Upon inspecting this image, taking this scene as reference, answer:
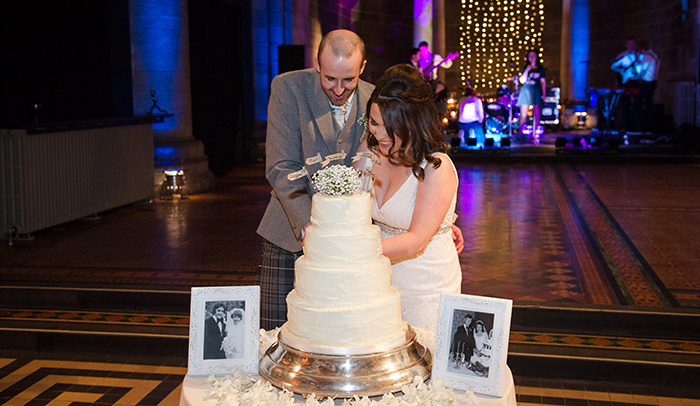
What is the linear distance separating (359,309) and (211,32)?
12.2m

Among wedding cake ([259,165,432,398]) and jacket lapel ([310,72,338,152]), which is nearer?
wedding cake ([259,165,432,398])

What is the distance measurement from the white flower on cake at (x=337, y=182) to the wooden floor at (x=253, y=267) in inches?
98.8

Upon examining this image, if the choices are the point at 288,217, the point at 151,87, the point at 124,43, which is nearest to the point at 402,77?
the point at 288,217

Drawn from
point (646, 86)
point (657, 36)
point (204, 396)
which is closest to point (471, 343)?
point (204, 396)

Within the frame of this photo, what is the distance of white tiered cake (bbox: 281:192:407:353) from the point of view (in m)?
1.99

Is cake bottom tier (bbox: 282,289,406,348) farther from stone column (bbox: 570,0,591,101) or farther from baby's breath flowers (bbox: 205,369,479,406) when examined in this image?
stone column (bbox: 570,0,591,101)

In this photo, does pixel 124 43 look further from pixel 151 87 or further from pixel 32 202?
pixel 32 202

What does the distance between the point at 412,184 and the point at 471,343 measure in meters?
0.89

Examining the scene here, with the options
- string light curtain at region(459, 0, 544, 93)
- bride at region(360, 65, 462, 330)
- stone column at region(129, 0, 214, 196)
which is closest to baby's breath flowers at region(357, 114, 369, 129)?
bride at region(360, 65, 462, 330)

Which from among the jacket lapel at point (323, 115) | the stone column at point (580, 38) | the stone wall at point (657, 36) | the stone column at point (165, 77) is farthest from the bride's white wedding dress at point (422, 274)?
the stone column at point (580, 38)

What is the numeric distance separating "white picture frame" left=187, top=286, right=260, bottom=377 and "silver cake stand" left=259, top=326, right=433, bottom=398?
11 cm

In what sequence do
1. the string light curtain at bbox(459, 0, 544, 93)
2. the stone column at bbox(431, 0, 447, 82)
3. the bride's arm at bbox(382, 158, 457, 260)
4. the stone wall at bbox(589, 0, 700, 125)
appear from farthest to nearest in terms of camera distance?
the string light curtain at bbox(459, 0, 544, 93), the stone column at bbox(431, 0, 447, 82), the stone wall at bbox(589, 0, 700, 125), the bride's arm at bbox(382, 158, 457, 260)

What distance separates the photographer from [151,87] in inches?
414

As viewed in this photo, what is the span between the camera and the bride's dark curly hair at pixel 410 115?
2.51 metres
